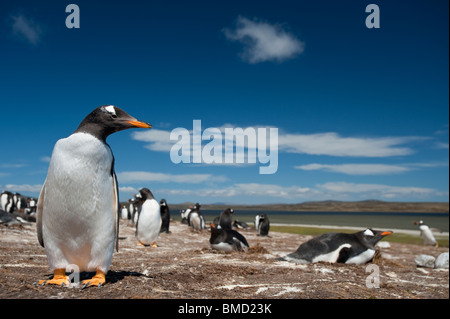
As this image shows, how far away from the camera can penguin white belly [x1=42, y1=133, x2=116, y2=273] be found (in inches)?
183

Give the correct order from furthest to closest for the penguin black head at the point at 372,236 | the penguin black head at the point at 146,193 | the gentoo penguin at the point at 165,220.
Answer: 1. the gentoo penguin at the point at 165,220
2. the penguin black head at the point at 146,193
3. the penguin black head at the point at 372,236

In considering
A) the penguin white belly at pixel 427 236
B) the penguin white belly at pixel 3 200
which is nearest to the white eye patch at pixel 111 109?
the penguin white belly at pixel 427 236

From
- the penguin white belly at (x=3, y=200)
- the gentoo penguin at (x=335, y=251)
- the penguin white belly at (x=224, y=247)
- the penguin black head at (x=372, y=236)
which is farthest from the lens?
the penguin white belly at (x=3, y=200)

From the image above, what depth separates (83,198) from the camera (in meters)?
4.71

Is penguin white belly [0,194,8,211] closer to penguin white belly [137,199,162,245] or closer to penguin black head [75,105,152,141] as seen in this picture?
penguin white belly [137,199,162,245]

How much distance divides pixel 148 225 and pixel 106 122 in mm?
9092

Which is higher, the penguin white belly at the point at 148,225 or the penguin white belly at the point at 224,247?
the penguin white belly at the point at 148,225

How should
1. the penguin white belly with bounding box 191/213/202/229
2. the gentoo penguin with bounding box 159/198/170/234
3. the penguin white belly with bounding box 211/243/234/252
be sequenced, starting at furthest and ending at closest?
the penguin white belly with bounding box 191/213/202/229
the gentoo penguin with bounding box 159/198/170/234
the penguin white belly with bounding box 211/243/234/252

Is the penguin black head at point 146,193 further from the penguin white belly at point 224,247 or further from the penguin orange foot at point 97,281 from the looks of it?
the penguin orange foot at point 97,281

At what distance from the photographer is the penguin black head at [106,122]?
4820 mm

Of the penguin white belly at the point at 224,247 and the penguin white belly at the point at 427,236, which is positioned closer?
the penguin white belly at the point at 224,247

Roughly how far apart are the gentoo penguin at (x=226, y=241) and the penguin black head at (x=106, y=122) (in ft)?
28.4

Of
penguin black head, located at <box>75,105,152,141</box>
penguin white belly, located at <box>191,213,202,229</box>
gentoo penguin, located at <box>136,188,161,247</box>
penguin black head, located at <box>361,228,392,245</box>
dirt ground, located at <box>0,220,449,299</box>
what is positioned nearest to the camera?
dirt ground, located at <box>0,220,449,299</box>

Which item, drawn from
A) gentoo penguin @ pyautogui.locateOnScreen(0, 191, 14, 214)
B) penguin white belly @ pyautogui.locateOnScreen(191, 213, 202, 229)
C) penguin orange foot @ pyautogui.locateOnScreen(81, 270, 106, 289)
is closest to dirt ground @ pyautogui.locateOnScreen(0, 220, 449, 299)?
penguin orange foot @ pyautogui.locateOnScreen(81, 270, 106, 289)
